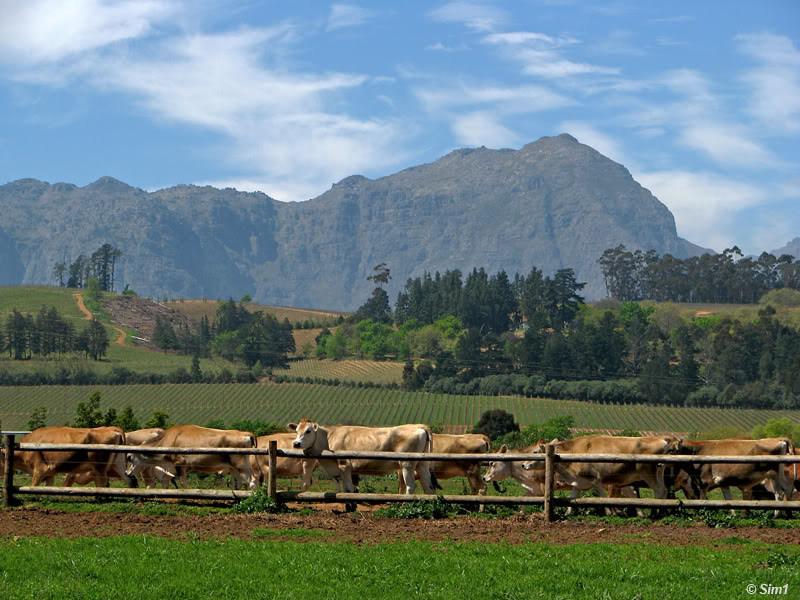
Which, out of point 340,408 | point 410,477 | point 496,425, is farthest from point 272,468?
point 340,408

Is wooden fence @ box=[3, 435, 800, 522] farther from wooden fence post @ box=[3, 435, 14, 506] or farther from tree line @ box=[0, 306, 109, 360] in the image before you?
tree line @ box=[0, 306, 109, 360]

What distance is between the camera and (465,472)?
21719 mm

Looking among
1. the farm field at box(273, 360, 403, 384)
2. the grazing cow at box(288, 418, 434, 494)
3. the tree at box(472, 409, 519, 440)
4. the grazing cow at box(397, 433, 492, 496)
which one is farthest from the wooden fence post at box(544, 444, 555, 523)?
the farm field at box(273, 360, 403, 384)

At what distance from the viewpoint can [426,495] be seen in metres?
18.0

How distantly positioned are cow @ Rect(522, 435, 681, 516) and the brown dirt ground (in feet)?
6.30

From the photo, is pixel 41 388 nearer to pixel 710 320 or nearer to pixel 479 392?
pixel 479 392

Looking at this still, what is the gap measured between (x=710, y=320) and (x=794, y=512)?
187m

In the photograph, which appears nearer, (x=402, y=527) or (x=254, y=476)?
(x=402, y=527)

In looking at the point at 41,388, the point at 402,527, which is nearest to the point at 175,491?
the point at 402,527

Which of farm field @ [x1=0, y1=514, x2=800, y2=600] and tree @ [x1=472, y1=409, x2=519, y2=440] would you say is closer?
farm field @ [x1=0, y1=514, x2=800, y2=600]

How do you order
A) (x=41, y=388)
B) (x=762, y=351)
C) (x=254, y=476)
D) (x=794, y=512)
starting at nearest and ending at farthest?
(x=794, y=512) → (x=254, y=476) → (x=41, y=388) → (x=762, y=351)

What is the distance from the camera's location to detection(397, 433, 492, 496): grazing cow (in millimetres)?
21438

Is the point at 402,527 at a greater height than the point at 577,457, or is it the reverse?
the point at 577,457

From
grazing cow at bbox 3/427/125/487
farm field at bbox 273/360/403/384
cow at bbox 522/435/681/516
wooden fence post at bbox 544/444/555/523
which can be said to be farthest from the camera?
farm field at bbox 273/360/403/384
